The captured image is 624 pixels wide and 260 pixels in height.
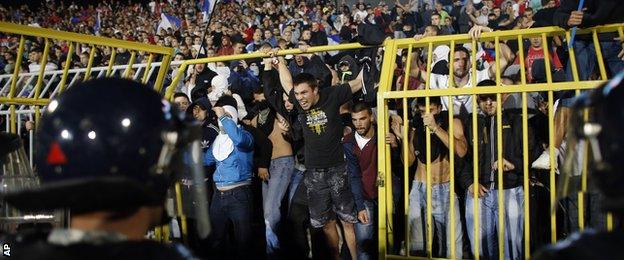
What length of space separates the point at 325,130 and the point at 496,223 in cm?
167

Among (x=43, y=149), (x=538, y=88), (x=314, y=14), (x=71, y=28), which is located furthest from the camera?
(x=71, y=28)

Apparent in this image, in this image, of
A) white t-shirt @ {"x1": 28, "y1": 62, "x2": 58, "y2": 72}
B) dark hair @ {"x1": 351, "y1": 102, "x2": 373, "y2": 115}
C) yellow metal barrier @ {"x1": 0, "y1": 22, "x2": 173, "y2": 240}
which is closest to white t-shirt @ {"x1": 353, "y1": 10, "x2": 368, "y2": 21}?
white t-shirt @ {"x1": 28, "y1": 62, "x2": 58, "y2": 72}

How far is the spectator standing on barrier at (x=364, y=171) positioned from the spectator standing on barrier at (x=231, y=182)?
105 centimetres

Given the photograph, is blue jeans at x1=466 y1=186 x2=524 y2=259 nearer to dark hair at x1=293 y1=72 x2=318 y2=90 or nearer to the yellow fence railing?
dark hair at x1=293 y1=72 x2=318 y2=90

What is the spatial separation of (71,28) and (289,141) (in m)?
15.6

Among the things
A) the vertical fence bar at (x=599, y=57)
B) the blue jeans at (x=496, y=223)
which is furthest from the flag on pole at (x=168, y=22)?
the vertical fence bar at (x=599, y=57)

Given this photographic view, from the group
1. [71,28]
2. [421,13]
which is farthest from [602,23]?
[71,28]

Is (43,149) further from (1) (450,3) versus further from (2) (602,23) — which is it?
(1) (450,3)

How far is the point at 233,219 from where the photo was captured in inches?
260

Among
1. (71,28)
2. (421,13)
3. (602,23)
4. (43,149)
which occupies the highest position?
(71,28)

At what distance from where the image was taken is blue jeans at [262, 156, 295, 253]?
6531mm

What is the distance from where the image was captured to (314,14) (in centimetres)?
1400

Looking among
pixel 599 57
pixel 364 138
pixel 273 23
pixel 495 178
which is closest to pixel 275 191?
pixel 364 138

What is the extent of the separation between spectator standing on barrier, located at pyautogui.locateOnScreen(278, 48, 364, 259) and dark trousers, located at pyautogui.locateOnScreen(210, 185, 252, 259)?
804 mm
